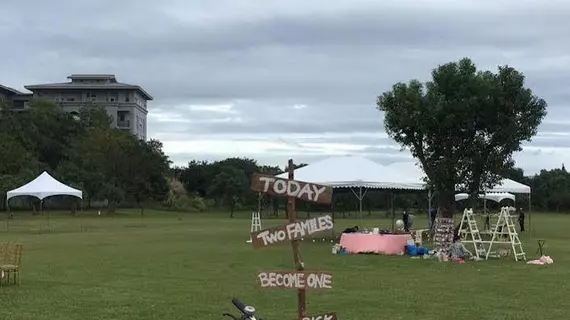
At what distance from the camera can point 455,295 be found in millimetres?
11805

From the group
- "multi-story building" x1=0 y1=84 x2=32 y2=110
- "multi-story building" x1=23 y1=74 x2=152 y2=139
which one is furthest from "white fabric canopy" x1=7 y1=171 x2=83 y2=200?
"multi-story building" x1=0 y1=84 x2=32 y2=110

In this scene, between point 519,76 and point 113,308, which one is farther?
point 519,76

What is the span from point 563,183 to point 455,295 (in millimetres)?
72389

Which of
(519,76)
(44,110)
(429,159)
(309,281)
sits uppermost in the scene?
(44,110)

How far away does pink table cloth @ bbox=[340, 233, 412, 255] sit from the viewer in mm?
20531

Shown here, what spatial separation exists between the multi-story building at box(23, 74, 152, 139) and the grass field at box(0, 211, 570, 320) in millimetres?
99267

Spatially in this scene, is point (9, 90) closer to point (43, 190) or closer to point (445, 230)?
point (43, 190)

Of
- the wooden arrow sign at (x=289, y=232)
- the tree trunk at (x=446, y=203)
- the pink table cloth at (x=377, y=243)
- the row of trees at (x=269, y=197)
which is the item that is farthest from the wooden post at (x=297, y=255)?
the row of trees at (x=269, y=197)

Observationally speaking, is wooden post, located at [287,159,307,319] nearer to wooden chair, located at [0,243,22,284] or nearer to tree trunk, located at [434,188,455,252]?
wooden chair, located at [0,243,22,284]

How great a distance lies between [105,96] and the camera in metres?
120

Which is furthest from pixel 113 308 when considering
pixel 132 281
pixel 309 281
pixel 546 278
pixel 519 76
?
pixel 519 76

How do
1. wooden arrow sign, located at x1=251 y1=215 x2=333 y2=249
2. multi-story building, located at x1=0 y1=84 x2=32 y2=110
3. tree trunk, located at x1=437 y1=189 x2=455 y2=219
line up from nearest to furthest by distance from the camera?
wooden arrow sign, located at x1=251 y1=215 x2=333 y2=249
tree trunk, located at x1=437 y1=189 x2=455 y2=219
multi-story building, located at x1=0 y1=84 x2=32 y2=110

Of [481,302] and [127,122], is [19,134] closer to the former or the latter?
[127,122]

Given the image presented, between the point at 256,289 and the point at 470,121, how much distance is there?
37.5 feet
